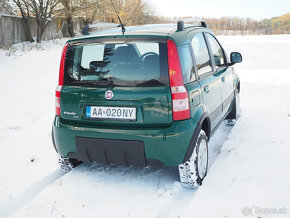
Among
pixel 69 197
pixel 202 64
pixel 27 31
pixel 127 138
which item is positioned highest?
pixel 27 31

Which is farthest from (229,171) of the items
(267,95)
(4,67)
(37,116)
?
(4,67)

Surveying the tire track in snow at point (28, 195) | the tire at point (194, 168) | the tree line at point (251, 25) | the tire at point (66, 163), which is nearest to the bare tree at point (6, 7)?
the tire at point (66, 163)

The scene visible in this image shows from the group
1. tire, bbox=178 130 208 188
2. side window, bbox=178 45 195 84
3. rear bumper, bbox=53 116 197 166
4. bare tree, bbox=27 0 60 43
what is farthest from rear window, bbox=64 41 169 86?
bare tree, bbox=27 0 60 43

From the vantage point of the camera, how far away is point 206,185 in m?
3.50

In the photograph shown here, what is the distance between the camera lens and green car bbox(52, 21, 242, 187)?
10.1 ft

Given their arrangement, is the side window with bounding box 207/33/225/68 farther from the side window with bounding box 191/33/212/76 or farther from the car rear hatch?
the car rear hatch

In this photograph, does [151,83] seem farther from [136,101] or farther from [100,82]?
[100,82]

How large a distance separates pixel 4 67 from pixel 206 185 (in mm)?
10953

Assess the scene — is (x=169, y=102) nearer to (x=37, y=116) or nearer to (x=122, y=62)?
(x=122, y=62)

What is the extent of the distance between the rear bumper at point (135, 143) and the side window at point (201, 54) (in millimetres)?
808

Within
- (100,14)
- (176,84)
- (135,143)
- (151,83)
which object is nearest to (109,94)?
(151,83)

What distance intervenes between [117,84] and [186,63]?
78 centimetres

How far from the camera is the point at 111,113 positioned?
3.23 metres

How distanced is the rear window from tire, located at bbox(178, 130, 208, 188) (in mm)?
870
